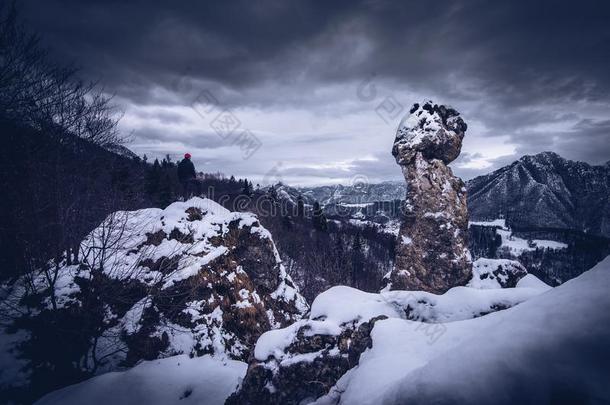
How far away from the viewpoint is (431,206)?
54.3ft

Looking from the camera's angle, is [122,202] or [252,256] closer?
[122,202]

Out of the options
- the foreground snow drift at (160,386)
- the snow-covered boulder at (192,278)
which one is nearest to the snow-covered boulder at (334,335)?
the foreground snow drift at (160,386)

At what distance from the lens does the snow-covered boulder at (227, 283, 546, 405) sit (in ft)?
19.9

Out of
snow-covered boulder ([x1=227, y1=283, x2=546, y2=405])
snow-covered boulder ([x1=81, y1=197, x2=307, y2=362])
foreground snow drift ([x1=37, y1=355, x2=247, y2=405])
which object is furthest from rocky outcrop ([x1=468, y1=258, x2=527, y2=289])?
foreground snow drift ([x1=37, y1=355, x2=247, y2=405])

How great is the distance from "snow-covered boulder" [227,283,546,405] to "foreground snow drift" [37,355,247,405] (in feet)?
9.23

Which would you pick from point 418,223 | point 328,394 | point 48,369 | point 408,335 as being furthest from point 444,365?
point 418,223

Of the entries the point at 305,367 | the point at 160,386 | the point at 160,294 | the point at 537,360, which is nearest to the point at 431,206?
the point at 305,367

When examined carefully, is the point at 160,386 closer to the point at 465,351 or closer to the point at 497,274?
the point at 465,351

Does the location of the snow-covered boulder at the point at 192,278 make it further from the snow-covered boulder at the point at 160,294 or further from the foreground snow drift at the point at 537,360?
the foreground snow drift at the point at 537,360

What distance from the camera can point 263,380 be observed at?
20.8 feet

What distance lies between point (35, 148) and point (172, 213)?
5.87 m

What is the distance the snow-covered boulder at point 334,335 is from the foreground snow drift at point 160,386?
2.81m

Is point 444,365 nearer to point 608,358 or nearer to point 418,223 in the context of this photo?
point 608,358

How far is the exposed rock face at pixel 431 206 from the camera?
1595 cm
